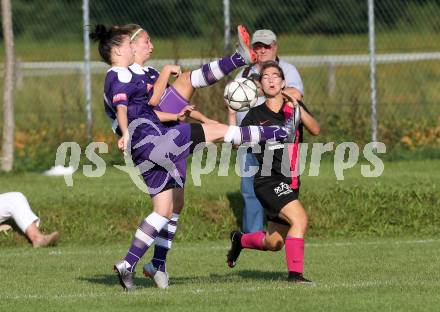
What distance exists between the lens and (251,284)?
972 centimetres

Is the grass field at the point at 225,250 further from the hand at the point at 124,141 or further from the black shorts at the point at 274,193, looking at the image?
the hand at the point at 124,141

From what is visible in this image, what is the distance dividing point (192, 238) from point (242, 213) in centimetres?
63

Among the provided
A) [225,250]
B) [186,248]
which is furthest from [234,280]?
[186,248]

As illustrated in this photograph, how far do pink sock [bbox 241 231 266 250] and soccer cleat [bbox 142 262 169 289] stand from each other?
99 centimetres

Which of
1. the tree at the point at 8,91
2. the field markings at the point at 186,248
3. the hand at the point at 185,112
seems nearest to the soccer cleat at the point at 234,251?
the hand at the point at 185,112

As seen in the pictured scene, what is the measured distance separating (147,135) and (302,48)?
439 inches

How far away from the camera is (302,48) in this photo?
20.4 metres

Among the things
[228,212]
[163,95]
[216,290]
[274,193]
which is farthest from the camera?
[228,212]

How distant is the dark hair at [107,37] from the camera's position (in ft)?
31.8

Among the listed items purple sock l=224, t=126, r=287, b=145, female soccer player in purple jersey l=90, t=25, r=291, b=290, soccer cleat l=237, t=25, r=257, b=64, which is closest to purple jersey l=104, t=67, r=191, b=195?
female soccer player in purple jersey l=90, t=25, r=291, b=290

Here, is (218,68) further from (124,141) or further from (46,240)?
(46,240)

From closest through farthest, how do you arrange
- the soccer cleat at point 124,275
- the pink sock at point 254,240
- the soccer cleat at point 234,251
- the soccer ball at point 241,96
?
the soccer cleat at point 124,275, the soccer ball at point 241,96, the pink sock at point 254,240, the soccer cleat at point 234,251

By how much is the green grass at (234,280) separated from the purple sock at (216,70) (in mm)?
1647

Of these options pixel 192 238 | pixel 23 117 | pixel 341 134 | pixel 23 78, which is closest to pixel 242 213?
pixel 192 238
